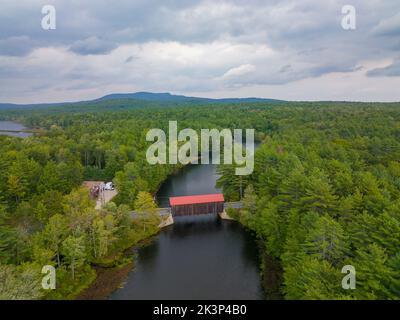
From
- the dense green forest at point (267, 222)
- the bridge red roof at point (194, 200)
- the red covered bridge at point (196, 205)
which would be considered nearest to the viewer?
the dense green forest at point (267, 222)

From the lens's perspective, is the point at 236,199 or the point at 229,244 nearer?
the point at 229,244

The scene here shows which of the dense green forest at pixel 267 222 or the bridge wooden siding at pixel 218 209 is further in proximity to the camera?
the bridge wooden siding at pixel 218 209

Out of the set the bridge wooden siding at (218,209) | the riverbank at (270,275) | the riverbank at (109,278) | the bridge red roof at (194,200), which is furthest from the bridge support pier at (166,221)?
the riverbank at (270,275)

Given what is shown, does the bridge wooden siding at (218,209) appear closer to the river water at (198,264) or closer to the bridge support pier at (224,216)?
the bridge support pier at (224,216)

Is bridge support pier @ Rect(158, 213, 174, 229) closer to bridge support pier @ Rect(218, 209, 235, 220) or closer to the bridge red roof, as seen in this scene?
the bridge red roof

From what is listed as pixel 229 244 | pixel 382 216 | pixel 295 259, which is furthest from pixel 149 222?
pixel 382 216
